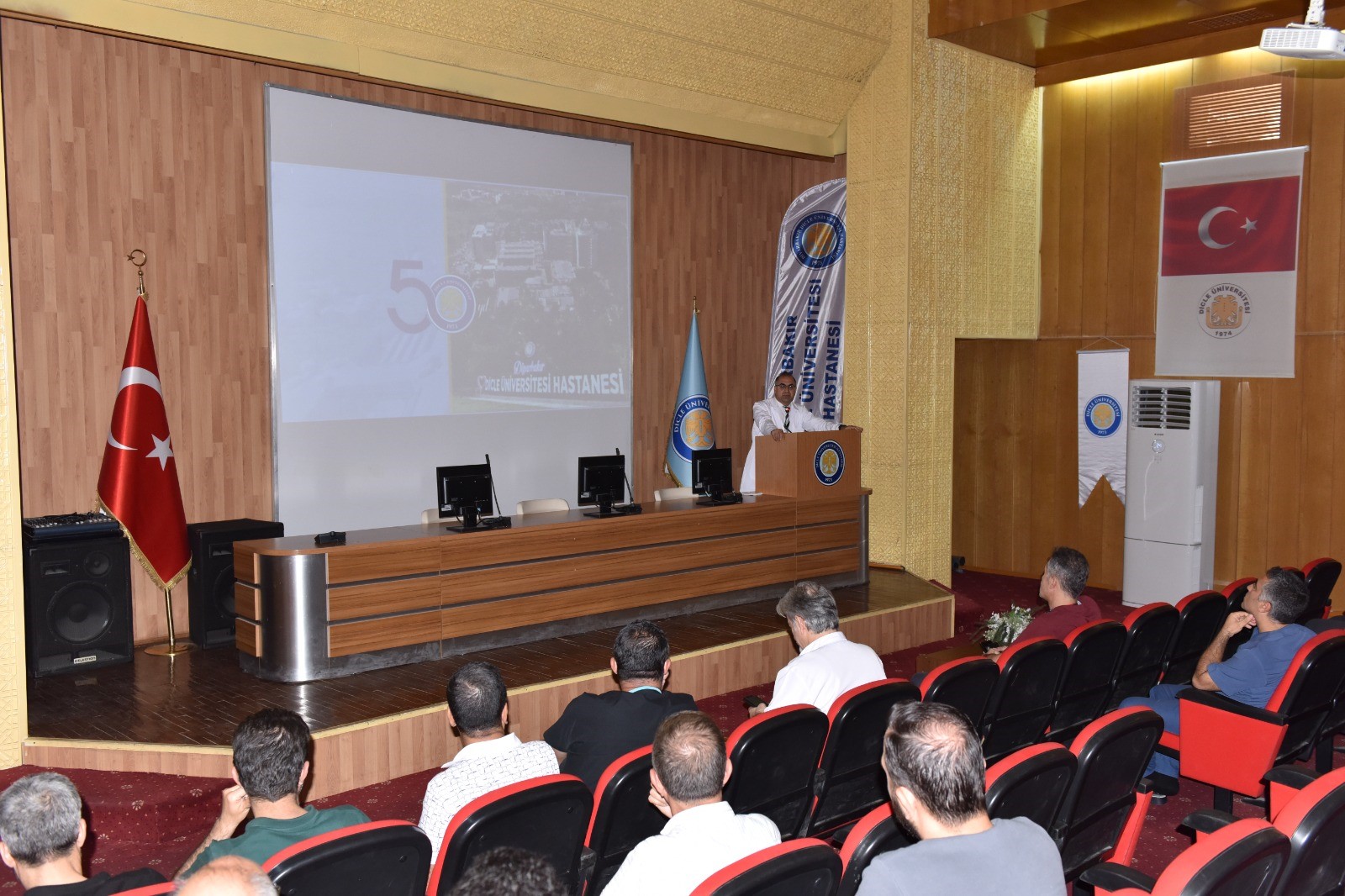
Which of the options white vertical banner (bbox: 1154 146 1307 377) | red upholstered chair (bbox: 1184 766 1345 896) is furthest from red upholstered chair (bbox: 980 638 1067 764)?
white vertical banner (bbox: 1154 146 1307 377)

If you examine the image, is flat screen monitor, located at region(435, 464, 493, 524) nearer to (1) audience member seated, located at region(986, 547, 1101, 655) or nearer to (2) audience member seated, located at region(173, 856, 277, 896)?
(1) audience member seated, located at region(986, 547, 1101, 655)

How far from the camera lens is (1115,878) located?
2.37 metres

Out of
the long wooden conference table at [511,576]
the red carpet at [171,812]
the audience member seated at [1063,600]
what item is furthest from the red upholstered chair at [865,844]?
the long wooden conference table at [511,576]

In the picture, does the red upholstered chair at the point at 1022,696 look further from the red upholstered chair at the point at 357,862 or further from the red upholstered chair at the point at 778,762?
the red upholstered chair at the point at 357,862

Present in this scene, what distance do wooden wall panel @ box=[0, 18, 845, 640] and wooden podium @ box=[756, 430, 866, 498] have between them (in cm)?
309

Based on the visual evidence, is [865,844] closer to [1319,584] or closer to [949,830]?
[949,830]

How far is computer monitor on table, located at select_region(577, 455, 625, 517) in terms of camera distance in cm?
649

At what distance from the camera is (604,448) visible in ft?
27.8

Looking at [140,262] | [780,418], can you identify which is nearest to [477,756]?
[140,262]

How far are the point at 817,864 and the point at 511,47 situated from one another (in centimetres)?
577

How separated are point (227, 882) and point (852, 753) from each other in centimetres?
218

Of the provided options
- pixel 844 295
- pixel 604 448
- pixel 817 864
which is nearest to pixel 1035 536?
pixel 844 295

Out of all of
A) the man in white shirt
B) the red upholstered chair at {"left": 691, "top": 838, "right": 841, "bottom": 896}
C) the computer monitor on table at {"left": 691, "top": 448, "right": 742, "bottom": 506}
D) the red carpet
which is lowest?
the red carpet

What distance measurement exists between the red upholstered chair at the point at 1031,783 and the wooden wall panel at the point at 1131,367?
619cm
